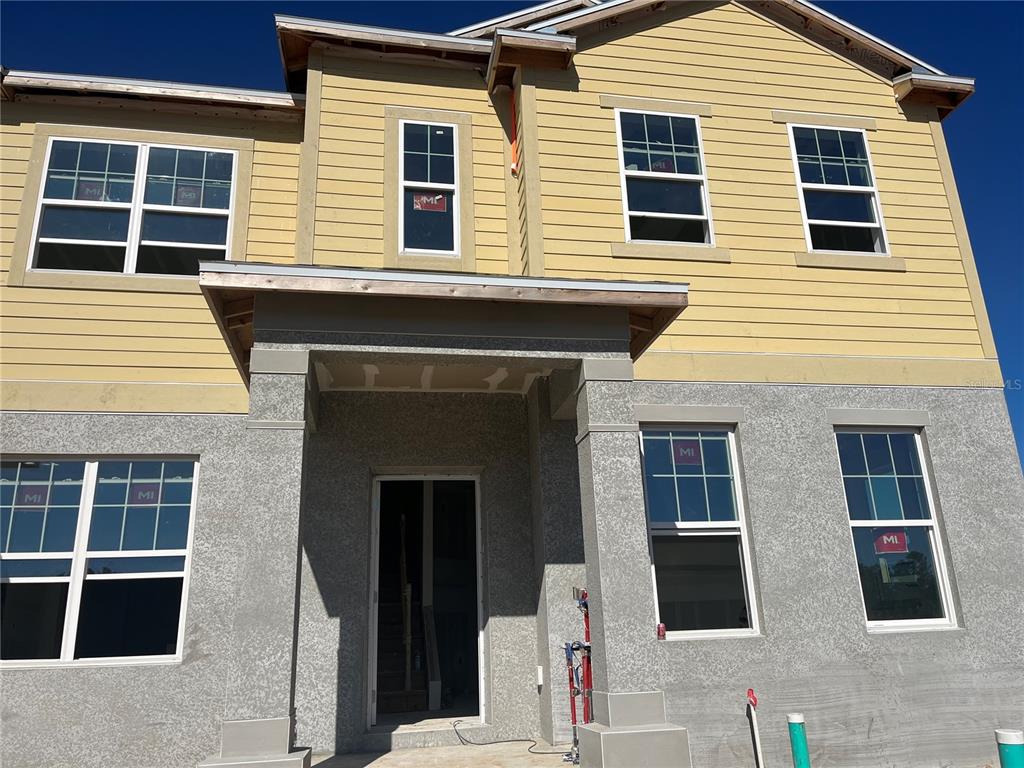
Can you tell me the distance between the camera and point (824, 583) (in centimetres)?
700

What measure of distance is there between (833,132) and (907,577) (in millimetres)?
5078

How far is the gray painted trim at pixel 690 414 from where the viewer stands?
7.28 meters

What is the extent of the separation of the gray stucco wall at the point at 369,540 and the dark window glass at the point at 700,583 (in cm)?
127

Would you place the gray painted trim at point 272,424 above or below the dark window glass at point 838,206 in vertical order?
below

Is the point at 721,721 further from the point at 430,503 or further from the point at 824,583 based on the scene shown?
the point at 430,503

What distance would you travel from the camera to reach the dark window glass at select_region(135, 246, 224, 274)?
311 inches

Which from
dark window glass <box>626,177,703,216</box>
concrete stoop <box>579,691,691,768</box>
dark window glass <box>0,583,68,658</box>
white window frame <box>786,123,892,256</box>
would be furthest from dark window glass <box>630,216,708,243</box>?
dark window glass <box>0,583,68,658</box>

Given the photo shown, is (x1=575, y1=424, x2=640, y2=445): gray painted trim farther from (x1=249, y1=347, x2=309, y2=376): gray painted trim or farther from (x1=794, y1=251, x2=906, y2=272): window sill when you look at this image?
(x1=794, y1=251, x2=906, y2=272): window sill

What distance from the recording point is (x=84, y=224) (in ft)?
26.1

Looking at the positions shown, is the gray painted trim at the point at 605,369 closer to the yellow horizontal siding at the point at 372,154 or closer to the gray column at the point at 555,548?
the gray column at the point at 555,548

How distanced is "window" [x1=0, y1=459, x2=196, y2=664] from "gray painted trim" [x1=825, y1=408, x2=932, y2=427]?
20.8 ft

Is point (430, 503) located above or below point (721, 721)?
above

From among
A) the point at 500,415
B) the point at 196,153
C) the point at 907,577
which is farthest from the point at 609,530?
the point at 196,153

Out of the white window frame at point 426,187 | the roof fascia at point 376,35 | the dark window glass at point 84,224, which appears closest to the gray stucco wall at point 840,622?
the white window frame at point 426,187
